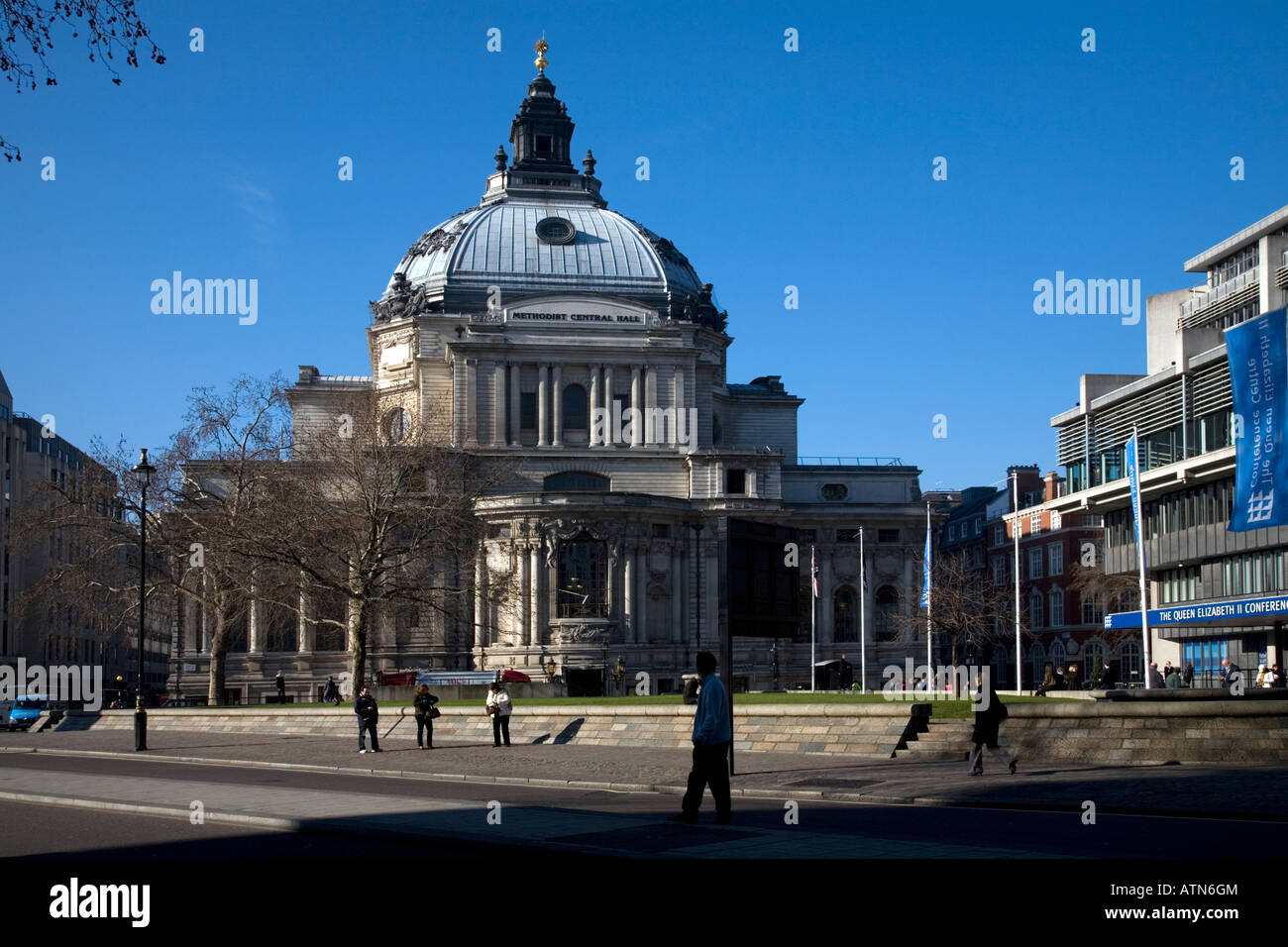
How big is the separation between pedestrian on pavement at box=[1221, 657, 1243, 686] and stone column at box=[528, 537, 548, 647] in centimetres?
3933

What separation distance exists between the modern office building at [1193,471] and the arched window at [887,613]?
26.7 metres

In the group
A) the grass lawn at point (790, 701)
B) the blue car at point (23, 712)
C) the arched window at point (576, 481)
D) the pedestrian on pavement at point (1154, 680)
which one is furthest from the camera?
the arched window at point (576, 481)

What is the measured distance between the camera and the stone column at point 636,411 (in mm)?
101625

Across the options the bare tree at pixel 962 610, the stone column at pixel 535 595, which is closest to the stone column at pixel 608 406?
the stone column at pixel 535 595

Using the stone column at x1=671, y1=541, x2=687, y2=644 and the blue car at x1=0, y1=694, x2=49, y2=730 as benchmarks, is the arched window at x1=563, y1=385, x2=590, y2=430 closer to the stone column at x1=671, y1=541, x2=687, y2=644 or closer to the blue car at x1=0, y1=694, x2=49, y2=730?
the stone column at x1=671, y1=541, x2=687, y2=644

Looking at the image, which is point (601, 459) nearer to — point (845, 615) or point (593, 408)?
point (593, 408)

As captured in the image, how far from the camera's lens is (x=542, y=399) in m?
101

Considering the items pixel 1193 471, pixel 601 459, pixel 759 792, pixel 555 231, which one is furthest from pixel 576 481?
pixel 759 792

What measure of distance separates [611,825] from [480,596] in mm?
50446

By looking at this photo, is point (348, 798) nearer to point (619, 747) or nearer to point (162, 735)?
point (619, 747)

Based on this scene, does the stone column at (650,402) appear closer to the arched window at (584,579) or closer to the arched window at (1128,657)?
the arched window at (584,579)

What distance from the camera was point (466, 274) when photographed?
356 feet

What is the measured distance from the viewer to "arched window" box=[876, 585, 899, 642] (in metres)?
105
